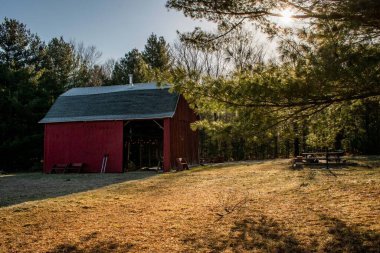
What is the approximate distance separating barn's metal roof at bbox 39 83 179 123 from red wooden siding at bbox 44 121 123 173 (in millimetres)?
464

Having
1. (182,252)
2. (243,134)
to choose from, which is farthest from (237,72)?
(182,252)

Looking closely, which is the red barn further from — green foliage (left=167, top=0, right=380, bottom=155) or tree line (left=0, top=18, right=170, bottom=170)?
green foliage (left=167, top=0, right=380, bottom=155)

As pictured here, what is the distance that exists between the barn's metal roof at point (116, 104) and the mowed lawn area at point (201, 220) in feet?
32.1

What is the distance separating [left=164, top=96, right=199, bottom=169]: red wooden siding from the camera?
20.3 metres

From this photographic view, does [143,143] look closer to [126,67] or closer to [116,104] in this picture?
[116,104]

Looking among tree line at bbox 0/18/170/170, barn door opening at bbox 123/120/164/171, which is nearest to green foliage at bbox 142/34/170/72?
tree line at bbox 0/18/170/170

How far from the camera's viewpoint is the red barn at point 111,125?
2011 cm

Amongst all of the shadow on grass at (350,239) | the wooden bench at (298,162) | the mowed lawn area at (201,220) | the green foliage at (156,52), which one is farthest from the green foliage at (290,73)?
the green foliage at (156,52)

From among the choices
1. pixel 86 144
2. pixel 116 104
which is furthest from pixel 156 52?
pixel 86 144

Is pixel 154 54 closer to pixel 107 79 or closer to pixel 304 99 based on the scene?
pixel 107 79

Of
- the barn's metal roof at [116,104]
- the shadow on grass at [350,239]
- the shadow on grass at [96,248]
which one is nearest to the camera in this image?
the shadow on grass at [350,239]

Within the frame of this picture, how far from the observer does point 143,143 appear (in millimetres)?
24953

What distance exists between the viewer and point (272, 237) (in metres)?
5.61

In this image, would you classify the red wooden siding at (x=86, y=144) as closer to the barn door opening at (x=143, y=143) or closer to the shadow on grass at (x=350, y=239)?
the barn door opening at (x=143, y=143)
